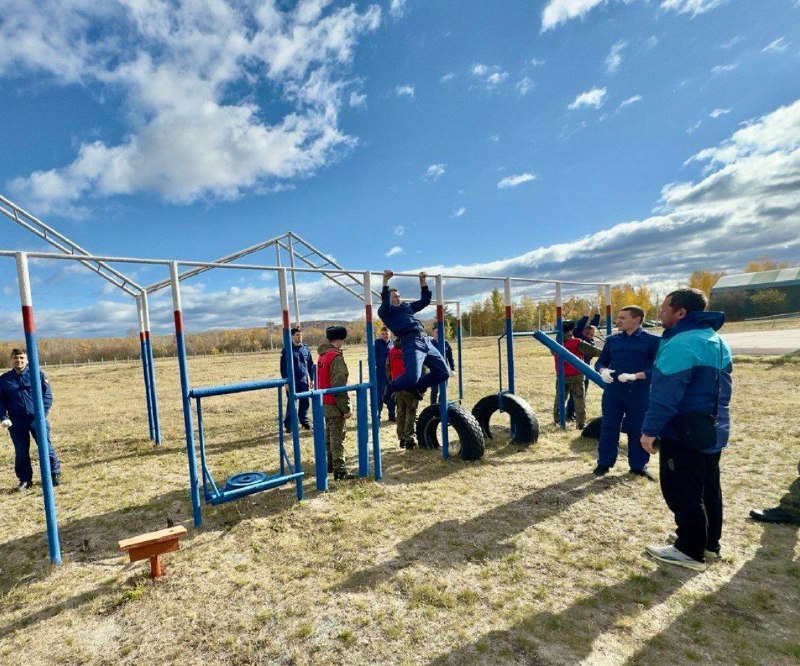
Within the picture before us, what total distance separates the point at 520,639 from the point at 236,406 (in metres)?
9.89

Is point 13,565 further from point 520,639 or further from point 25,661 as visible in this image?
point 520,639

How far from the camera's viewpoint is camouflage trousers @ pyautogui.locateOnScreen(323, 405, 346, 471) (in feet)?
16.1

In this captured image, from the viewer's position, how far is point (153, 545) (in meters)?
3.06

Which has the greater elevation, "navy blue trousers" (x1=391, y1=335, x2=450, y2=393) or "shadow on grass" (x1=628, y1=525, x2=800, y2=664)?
"navy blue trousers" (x1=391, y1=335, x2=450, y2=393)

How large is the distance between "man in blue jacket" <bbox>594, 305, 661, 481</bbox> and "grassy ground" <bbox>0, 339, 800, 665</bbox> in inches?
11.2

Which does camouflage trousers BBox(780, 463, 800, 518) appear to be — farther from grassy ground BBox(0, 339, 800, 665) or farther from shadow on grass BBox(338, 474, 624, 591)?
Answer: shadow on grass BBox(338, 474, 624, 591)

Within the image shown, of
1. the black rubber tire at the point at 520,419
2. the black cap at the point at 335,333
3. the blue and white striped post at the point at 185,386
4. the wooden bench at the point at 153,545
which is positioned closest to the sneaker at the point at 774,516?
the black rubber tire at the point at 520,419

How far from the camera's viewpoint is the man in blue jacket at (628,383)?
14.7 ft

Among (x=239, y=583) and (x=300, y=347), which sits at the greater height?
(x=300, y=347)

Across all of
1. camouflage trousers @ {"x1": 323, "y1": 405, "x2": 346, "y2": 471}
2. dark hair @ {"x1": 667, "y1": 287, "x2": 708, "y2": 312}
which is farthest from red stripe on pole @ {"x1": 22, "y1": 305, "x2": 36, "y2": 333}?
dark hair @ {"x1": 667, "y1": 287, "x2": 708, "y2": 312}

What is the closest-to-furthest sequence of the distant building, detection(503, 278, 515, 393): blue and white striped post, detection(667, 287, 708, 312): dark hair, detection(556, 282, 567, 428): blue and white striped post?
detection(667, 287, 708, 312): dark hair, detection(503, 278, 515, 393): blue and white striped post, detection(556, 282, 567, 428): blue and white striped post, the distant building

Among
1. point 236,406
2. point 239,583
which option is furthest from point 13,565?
point 236,406

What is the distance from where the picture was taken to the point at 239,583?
10.0ft

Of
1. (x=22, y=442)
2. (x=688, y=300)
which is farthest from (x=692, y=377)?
(x=22, y=442)
